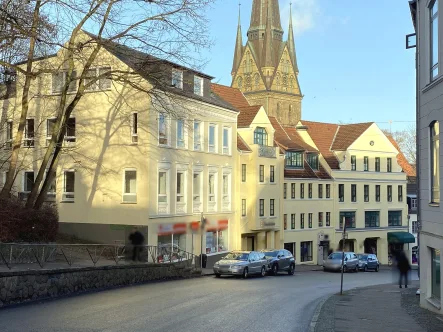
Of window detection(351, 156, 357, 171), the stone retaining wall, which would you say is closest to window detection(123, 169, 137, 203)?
the stone retaining wall

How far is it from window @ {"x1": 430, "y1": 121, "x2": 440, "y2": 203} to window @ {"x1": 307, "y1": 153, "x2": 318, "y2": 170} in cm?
4002

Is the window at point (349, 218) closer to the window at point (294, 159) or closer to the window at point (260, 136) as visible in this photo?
the window at point (294, 159)

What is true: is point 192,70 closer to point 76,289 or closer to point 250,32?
point 76,289

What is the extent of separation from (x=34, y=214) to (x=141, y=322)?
11146mm

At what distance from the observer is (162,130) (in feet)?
119

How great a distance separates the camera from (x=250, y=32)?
120 meters

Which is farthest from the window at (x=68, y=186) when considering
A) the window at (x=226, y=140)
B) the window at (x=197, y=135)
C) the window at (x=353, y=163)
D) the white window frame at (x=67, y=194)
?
the window at (x=353, y=163)

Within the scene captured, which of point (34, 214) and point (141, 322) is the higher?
point (34, 214)

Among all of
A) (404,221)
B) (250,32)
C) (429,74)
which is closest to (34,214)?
(429,74)

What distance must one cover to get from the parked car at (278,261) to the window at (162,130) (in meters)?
8.94

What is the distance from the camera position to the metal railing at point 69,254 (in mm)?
19750

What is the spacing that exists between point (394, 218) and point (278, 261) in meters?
30.5

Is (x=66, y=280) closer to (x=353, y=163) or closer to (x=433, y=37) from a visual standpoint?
(x=433, y=37)

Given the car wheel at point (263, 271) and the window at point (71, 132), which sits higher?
the window at point (71, 132)
